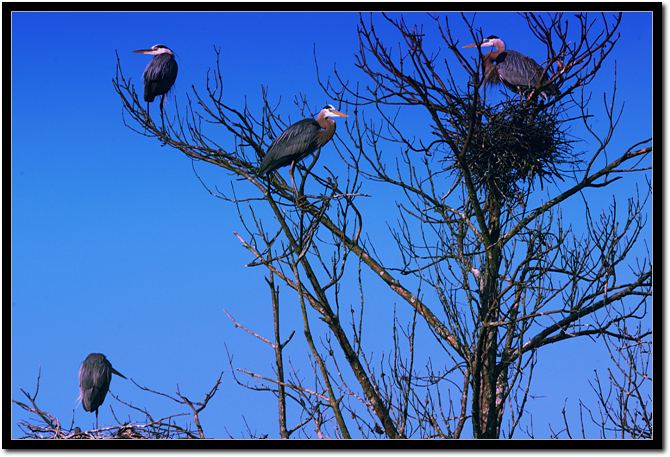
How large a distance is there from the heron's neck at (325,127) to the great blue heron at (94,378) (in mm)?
2741

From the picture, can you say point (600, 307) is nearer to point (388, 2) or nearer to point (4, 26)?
point (388, 2)

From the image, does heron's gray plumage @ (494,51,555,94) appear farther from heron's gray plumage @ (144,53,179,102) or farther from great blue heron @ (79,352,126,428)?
great blue heron @ (79,352,126,428)

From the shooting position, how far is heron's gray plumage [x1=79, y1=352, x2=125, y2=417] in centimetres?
687

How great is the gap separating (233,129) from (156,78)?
2.95 meters

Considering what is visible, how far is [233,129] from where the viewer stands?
22.5 ft

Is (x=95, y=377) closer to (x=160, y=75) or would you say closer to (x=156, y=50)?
(x=160, y=75)

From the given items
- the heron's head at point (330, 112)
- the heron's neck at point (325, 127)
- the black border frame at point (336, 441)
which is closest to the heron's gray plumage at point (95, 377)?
the heron's neck at point (325, 127)

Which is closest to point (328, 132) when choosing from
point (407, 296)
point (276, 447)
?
point (407, 296)

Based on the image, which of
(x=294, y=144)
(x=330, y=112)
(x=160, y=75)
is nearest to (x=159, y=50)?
(x=160, y=75)

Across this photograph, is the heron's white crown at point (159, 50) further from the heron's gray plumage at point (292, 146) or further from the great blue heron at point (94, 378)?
the great blue heron at point (94, 378)

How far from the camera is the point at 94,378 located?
686cm

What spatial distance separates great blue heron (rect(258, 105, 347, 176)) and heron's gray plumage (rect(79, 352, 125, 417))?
7.43 ft

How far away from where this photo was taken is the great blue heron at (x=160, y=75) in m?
9.32

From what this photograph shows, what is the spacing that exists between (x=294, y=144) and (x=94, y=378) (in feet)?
9.10
